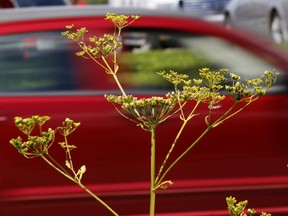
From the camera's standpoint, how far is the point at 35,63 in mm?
5316

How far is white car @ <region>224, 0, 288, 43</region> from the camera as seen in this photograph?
1689cm

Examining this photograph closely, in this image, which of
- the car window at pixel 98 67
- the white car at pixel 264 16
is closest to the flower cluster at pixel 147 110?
the car window at pixel 98 67

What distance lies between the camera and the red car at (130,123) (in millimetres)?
5148

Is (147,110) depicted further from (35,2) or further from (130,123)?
(35,2)

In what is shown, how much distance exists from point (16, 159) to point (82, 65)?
1.99 feet

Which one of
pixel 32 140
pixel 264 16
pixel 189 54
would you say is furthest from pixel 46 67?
pixel 264 16

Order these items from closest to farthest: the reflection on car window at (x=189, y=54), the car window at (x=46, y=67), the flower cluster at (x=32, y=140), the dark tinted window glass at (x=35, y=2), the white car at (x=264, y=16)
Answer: the flower cluster at (x=32, y=140) → the car window at (x=46, y=67) → the reflection on car window at (x=189, y=54) → the dark tinted window glass at (x=35, y=2) → the white car at (x=264, y=16)

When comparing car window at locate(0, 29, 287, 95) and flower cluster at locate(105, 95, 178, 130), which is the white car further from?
flower cluster at locate(105, 95, 178, 130)

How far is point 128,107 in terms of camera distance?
1.70 m

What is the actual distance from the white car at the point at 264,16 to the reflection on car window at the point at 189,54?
33.9 feet

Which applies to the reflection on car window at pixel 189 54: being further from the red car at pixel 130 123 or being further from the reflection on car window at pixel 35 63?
the reflection on car window at pixel 35 63

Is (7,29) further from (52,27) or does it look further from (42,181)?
(42,181)

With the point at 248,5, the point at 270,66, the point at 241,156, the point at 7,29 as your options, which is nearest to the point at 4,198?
the point at 7,29

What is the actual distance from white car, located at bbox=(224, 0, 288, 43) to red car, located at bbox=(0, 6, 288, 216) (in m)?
10.4
